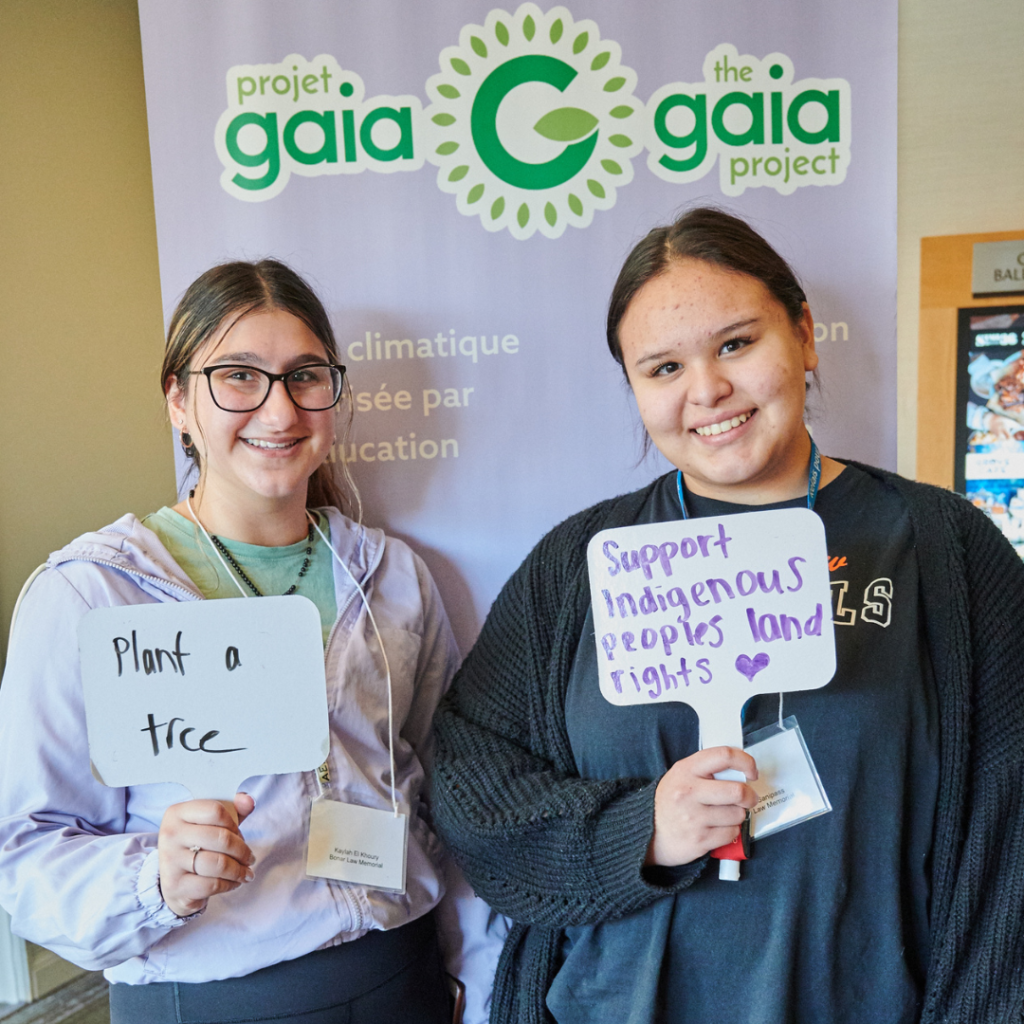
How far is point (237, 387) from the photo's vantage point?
127cm

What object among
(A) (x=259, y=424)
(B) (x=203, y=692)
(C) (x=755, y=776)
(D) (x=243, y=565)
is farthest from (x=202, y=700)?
(C) (x=755, y=776)

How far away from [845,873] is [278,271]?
119cm

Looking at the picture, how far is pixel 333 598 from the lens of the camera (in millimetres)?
1359

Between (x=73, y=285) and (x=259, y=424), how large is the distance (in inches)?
61.5

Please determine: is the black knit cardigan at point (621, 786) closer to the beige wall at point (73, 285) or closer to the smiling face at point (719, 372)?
the smiling face at point (719, 372)

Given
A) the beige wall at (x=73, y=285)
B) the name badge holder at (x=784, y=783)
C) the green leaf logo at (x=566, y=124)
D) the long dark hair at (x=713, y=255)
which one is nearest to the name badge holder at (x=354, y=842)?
the name badge holder at (x=784, y=783)

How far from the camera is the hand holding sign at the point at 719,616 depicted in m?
1.02

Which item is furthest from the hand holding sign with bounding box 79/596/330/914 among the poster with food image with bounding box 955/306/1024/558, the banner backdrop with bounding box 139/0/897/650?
the poster with food image with bounding box 955/306/1024/558

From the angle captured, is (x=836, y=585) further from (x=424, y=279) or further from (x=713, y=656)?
(x=424, y=279)

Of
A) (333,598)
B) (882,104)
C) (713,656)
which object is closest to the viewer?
(713,656)

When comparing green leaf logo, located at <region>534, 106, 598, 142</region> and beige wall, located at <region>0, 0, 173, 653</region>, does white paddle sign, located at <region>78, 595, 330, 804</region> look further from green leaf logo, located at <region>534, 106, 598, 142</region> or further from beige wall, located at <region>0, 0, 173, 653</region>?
beige wall, located at <region>0, 0, 173, 653</region>

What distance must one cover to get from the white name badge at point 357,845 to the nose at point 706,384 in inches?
29.7

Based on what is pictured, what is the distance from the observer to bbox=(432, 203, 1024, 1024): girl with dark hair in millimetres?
1043

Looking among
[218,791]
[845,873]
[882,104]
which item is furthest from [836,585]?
[882,104]
